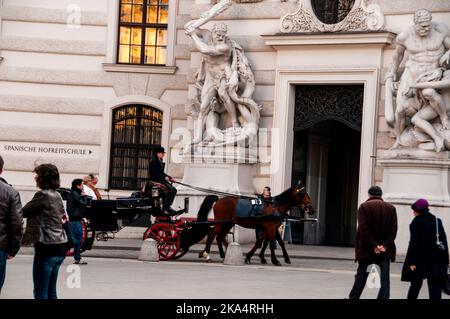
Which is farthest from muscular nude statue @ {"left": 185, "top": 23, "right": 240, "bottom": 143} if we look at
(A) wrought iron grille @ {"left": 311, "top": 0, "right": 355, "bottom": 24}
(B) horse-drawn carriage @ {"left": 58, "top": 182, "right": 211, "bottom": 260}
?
(B) horse-drawn carriage @ {"left": 58, "top": 182, "right": 211, "bottom": 260}

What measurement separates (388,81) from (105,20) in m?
8.47

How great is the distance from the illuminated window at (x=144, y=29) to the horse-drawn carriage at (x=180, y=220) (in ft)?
26.8

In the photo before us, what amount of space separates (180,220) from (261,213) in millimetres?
1618

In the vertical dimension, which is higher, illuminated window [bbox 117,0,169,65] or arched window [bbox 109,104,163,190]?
illuminated window [bbox 117,0,169,65]

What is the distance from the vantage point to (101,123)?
31.9m

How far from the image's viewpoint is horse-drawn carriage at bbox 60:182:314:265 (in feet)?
78.8

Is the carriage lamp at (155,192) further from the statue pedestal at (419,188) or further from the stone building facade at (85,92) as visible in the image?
the stone building facade at (85,92)

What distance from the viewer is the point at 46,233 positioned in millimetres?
13773

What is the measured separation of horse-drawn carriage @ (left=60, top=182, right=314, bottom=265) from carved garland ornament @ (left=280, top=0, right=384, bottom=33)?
18.2 ft

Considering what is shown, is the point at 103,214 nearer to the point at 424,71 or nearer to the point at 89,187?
the point at 89,187

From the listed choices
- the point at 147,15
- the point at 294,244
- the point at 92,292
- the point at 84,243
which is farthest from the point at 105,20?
the point at 92,292

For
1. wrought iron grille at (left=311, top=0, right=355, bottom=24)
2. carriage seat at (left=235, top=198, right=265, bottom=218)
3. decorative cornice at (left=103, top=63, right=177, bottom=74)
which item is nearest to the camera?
carriage seat at (left=235, top=198, right=265, bottom=218)

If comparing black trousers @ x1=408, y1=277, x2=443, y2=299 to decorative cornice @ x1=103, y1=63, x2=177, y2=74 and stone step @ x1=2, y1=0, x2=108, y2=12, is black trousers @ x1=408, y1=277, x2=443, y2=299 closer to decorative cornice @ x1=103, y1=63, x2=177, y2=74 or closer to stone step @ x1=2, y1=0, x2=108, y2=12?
decorative cornice @ x1=103, y1=63, x2=177, y2=74

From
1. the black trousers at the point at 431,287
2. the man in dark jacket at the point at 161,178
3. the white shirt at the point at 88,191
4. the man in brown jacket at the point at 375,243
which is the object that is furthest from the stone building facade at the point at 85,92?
the black trousers at the point at 431,287
